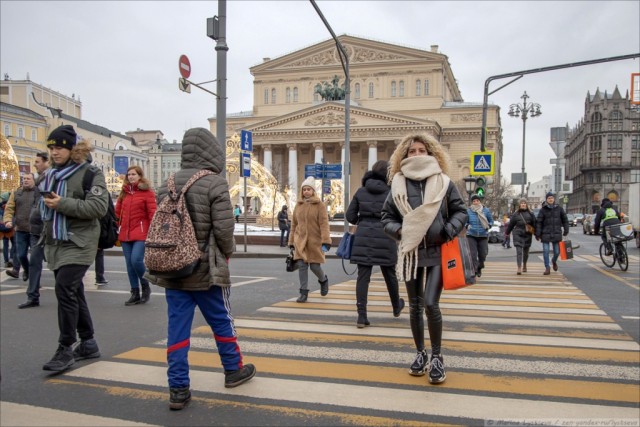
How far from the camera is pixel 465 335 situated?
19.6 feet

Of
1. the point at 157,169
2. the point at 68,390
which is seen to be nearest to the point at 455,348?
the point at 68,390

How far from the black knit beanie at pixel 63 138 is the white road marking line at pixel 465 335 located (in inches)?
114

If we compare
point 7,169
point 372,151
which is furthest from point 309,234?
point 372,151

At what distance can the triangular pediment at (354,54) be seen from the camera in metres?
78.9

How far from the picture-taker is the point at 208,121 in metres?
83.4

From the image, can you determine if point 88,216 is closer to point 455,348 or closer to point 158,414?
point 158,414

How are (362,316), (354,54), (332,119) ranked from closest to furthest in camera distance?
(362,316) → (332,119) → (354,54)

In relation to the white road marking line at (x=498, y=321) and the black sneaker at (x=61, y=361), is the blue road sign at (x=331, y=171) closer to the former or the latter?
the white road marking line at (x=498, y=321)

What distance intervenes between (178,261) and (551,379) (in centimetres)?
314

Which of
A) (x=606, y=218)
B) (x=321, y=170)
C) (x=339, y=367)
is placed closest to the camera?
(x=339, y=367)

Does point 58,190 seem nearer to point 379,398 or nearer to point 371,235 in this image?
point 379,398

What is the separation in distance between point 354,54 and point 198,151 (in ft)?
264

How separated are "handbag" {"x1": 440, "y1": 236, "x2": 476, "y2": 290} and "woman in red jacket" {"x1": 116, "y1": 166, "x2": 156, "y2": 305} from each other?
5.08 meters

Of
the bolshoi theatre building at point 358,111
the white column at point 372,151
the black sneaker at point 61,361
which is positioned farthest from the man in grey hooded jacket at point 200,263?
the white column at point 372,151
